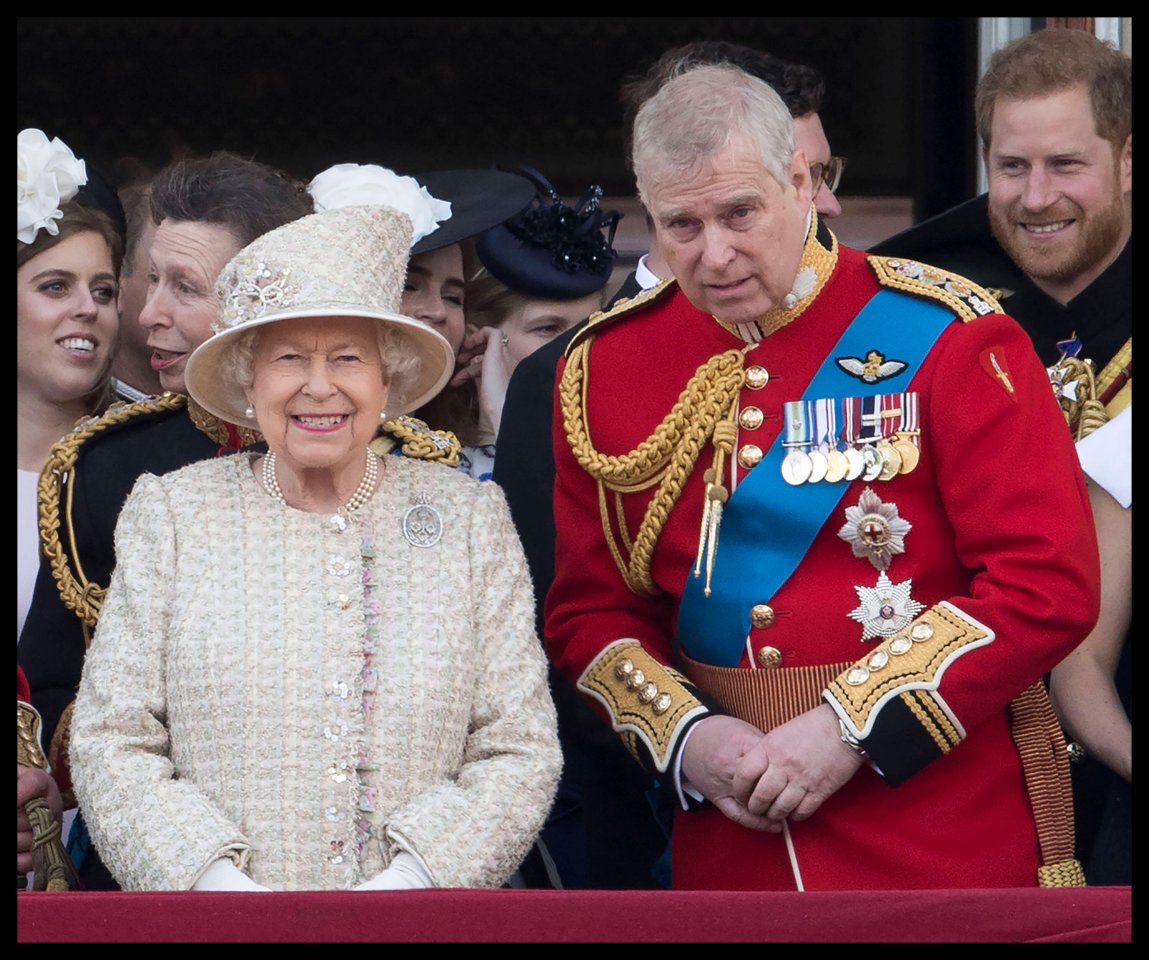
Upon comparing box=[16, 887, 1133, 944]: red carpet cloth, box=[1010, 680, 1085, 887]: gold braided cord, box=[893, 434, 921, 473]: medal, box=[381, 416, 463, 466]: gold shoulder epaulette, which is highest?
box=[381, 416, 463, 466]: gold shoulder epaulette

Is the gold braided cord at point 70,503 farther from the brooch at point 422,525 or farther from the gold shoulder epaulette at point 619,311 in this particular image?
the gold shoulder epaulette at point 619,311

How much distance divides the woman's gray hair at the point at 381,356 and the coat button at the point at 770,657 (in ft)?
2.06

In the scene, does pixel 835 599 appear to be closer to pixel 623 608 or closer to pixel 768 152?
pixel 623 608

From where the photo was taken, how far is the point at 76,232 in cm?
368

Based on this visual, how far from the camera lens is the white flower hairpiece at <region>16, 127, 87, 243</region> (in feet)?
11.7

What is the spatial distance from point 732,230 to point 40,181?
4.12 ft

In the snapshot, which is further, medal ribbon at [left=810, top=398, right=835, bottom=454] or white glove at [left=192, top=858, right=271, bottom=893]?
medal ribbon at [left=810, top=398, right=835, bottom=454]

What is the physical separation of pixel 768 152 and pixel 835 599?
2.01ft

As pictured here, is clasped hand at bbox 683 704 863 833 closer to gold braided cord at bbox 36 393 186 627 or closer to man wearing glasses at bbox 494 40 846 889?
man wearing glasses at bbox 494 40 846 889

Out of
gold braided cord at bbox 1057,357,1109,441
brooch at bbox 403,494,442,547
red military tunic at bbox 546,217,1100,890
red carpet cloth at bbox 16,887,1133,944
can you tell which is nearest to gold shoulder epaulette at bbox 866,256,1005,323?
red military tunic at bbox 546,217,1100,890

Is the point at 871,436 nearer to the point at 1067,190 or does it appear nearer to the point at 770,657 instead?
the point at 770,657

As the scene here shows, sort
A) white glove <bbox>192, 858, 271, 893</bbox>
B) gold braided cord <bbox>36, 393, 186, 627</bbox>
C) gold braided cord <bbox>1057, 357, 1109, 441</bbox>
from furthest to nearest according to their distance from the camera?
gold braided cord <bbox>1057, 357, 1109, 441</bbox> → gold braided cord <bbox>36, 393, 186, 627</bbox> → white glove <bbox>192, 858, 271, 893</bbox>

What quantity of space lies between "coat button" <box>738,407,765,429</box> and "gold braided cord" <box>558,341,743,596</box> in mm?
33
